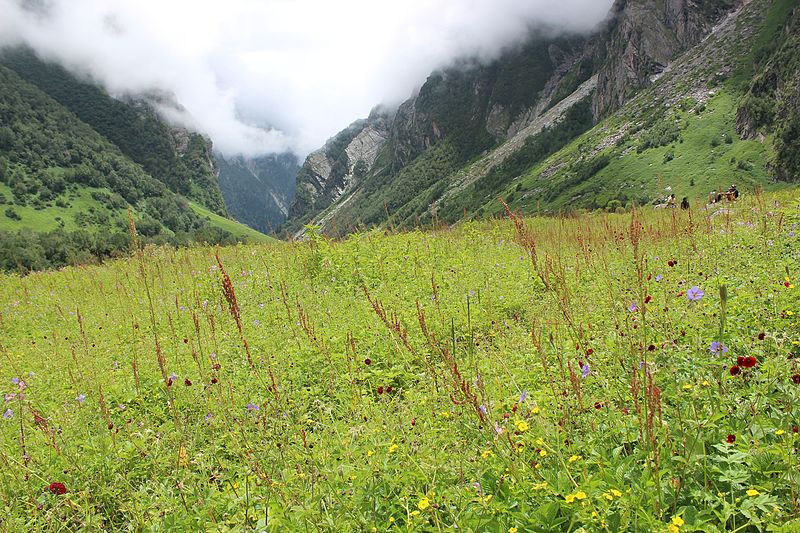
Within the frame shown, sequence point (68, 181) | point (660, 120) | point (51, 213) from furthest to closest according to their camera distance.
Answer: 1. point (68, 181)
2. point (51, 213)
3. point (660, 120)

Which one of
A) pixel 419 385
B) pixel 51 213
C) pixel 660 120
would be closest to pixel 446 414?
pixel 419 385

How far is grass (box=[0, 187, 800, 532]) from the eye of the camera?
2135 millimetres

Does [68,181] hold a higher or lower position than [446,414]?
higher

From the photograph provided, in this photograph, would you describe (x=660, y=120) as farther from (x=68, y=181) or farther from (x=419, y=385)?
(x=68, y=181)

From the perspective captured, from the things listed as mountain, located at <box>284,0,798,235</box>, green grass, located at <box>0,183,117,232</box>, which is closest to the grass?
mountain, located at <box>284,0,798,235</box>

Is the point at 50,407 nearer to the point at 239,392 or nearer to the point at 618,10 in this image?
the point at 239,392

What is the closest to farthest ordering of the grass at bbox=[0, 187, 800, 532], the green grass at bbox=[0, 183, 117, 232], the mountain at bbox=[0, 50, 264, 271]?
the grass at bbox=[0, 187, 800, 532]
the green grass at bbox=[0, 183, 117, 232]
the mountain at bbox=[0, 50, 264, 271]

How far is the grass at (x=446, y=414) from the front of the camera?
213 cm

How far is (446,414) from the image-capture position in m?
3.09

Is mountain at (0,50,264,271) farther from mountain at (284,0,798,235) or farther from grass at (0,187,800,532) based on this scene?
grass at (0,187,800,532)

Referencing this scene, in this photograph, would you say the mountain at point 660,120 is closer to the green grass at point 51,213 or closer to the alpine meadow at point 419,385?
the alpine meadow at point 419,385

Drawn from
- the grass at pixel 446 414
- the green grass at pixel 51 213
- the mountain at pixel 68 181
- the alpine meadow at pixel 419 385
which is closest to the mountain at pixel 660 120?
the alpine meadow at pixel 419 385

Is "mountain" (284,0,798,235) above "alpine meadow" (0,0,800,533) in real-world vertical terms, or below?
above

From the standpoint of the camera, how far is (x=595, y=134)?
432 feet
